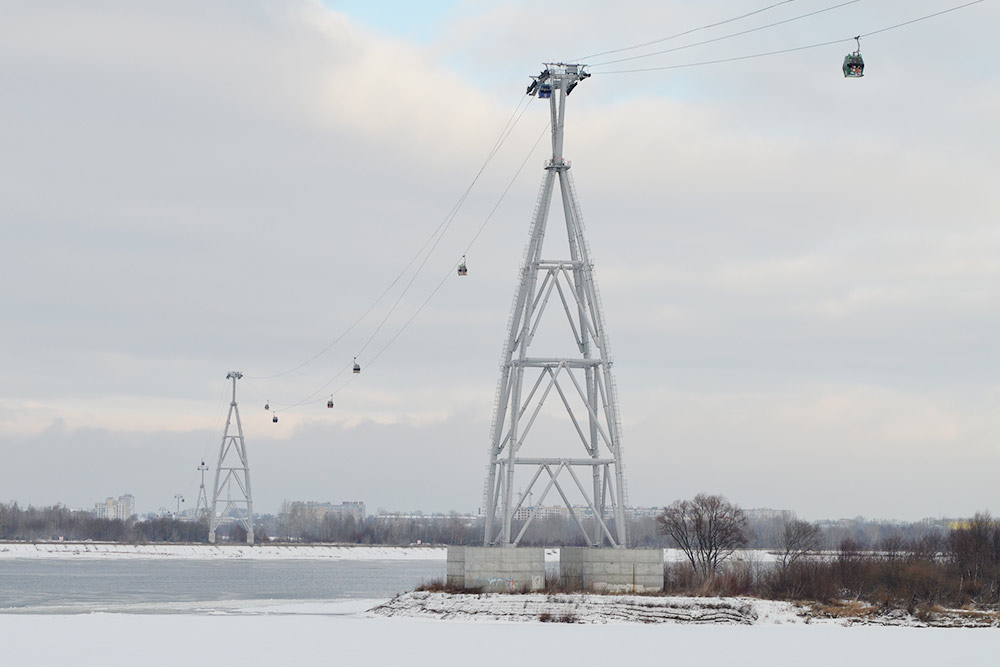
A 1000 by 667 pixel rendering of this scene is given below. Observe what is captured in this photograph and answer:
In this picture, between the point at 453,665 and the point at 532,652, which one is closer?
the point at 453,665

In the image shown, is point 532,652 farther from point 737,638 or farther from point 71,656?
point 71,656

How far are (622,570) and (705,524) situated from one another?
26.9 meters

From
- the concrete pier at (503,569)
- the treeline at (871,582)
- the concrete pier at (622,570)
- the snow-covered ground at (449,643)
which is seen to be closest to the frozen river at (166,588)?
the snow-covered ground at (449,643)

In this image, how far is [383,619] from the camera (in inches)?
2082

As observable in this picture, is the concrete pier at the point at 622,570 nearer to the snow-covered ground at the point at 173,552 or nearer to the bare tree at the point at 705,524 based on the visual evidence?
the bare tree at the point at 705,524

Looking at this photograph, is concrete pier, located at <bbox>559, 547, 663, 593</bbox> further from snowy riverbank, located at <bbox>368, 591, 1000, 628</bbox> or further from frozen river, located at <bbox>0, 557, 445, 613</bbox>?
frozen river, located at <bbox>0, 557, 445, 613</bbox>

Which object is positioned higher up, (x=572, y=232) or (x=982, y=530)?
(x=572, y=232)

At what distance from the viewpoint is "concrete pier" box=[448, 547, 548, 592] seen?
53.3 metres

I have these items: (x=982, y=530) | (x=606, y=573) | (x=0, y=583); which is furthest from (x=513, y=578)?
(x=0, y=583)

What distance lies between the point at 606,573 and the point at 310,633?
13.9 metres

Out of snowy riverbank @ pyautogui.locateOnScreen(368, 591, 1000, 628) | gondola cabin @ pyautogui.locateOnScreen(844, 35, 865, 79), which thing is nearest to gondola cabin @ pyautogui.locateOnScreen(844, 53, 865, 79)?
gondola cabin @ pyautogui.locateOnScreen(844, 35, 865, 79)

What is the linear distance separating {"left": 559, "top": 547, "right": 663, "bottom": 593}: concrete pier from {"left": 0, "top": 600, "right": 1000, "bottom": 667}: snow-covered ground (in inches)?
166

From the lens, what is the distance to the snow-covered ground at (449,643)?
36406 mm

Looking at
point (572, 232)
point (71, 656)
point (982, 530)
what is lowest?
point (71, 656)
